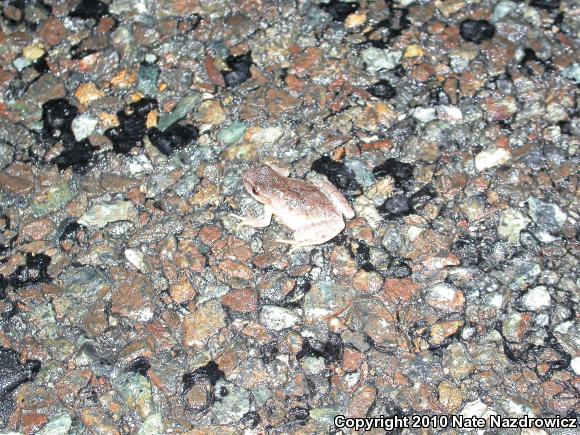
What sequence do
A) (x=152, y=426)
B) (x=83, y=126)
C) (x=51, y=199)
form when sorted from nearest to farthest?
(x=152, y=426)
(x=51, y=199)
(x=83, y=126)

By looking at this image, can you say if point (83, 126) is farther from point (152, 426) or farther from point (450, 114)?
point (450, 114)

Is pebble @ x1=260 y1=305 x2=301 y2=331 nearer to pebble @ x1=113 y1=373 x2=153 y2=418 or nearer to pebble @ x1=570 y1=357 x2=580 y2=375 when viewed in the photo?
pebble @ x1=113 y1=373 x2=153 y2=418

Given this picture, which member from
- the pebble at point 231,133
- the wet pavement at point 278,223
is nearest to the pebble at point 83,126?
the wet pavement at point 278,223

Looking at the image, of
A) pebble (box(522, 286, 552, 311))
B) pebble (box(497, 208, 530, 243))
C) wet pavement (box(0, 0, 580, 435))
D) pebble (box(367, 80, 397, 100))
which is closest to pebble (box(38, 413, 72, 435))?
wet pavement (box(0, 0, 580, 435))

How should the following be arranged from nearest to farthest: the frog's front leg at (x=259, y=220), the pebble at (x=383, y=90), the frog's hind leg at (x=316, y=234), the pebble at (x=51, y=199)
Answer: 1. the frog's hind leg at (x=316, y=234)
2. the frog's front leg at (x=259, y=220)
3. the pebble at (x=51, y=199)
4. the pebble at (x=383, y=90)

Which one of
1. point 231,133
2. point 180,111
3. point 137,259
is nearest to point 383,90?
point 231,133

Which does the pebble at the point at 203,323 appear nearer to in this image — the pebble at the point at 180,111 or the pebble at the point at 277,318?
the pebble at the point at 277,318

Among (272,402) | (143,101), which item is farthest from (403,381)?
(143,101)
